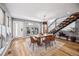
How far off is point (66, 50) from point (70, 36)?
1.00 ft

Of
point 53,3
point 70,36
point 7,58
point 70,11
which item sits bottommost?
point 7,58

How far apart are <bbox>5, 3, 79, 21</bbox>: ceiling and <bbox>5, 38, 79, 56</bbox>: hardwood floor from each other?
530 mm

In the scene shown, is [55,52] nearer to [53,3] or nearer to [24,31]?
[24,31]

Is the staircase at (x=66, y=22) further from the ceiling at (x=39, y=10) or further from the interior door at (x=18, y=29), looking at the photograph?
the interior door at (x=18, y=29)

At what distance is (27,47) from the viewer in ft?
8.23

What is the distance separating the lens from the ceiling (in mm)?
2447

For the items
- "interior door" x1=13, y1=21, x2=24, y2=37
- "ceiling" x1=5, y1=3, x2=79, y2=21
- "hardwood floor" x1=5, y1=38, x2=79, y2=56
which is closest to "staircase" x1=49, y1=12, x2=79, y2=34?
"ceiling" x1=5, y1=3, x2=79, y2=21

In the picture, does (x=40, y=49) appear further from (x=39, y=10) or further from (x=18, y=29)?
(x=39, y=10)

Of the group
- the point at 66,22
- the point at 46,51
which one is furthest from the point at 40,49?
the point at 66,22

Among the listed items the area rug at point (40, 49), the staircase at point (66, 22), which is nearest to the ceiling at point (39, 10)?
the staircase at point (66, 22)

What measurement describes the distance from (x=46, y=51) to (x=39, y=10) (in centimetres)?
88

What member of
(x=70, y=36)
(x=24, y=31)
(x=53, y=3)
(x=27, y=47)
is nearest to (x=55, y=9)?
(x=53, y=3)

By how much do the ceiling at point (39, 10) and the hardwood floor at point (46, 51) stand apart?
1.74ft

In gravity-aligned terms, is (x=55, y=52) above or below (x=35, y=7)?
below
